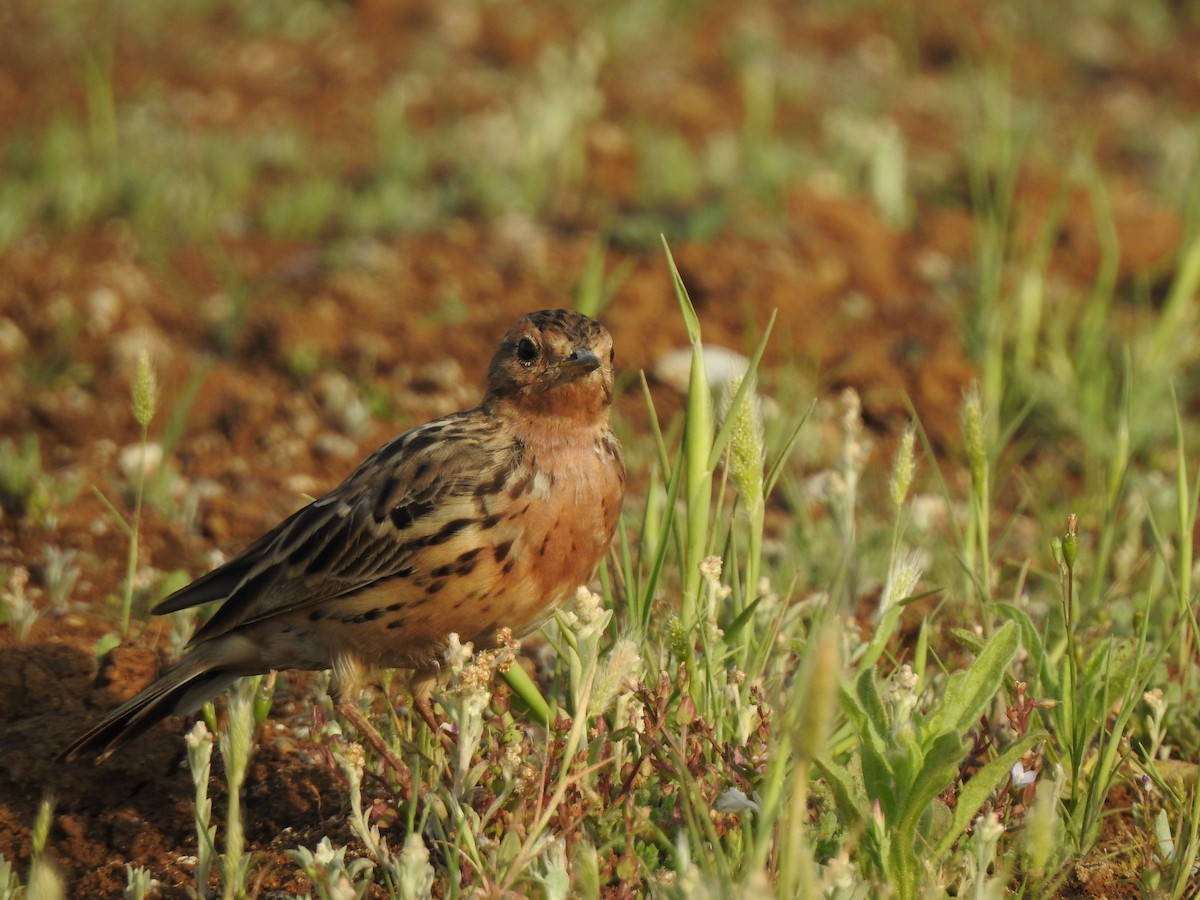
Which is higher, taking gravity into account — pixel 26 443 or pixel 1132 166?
pixel 26 443

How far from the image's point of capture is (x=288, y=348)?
7.59 metres

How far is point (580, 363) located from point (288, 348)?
3.38 meters

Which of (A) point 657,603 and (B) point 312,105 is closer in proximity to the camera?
(A) point 657,603

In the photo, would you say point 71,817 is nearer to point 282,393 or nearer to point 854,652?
point 854,652

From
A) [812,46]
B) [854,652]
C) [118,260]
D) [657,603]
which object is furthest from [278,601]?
[812,46]

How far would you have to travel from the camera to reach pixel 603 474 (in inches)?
175

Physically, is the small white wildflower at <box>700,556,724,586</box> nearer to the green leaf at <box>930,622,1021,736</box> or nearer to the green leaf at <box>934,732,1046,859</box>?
the green leaf at <box>930,622,1021,736</box>

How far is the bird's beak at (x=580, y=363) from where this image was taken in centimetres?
450

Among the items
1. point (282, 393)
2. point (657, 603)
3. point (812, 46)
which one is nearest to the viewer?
point (657, 603)

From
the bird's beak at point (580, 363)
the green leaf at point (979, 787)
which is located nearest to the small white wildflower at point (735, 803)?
the green leaf at point (979, 787)

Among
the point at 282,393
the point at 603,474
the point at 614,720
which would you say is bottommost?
the point at 282,393

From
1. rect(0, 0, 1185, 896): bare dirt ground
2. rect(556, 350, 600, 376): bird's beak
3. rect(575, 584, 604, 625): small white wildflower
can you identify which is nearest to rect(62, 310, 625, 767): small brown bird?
rect(556, 350, 600, 376): bird's beak

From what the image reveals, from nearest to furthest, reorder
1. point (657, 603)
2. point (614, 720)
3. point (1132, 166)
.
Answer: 1. point (614, 720)
2. point (657, 603)
3. point (1132, 166)

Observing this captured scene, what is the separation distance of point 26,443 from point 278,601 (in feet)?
8.05
